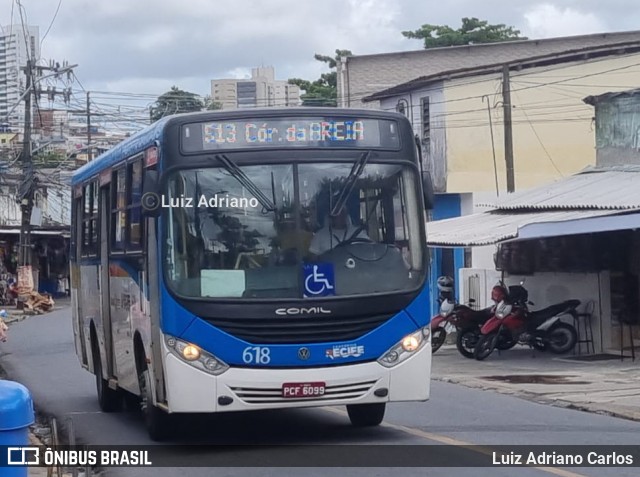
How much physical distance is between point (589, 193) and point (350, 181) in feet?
36.8

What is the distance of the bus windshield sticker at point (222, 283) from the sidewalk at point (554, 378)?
521 centimetres

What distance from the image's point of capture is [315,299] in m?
10.8

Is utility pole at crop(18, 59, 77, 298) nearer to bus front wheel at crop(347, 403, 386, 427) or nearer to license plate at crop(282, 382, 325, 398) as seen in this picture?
bus front wheel at crop(347, 403, 386, 427)

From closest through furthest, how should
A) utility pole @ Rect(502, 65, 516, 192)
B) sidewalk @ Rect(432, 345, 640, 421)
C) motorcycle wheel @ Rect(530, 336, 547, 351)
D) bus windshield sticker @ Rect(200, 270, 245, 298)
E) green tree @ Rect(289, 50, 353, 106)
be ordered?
bus windshield sticker @ Rect(200, 270, 245, 298) → sidewalk @ Rect(432, 345, 640, 421) → motorcycle wheel @ Rect(530, 336, 547, 351) → utility pole @ Rect(502, 65, 516, 192) → green tree @ Rect(289, 50, 353, 106)

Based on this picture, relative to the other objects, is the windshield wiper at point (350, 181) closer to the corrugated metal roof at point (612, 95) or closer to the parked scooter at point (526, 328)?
the parked scooter at point (526, 328)

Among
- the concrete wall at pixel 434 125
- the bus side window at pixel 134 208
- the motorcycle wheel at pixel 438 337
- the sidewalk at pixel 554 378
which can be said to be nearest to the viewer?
the bus side window at pixel 134 208

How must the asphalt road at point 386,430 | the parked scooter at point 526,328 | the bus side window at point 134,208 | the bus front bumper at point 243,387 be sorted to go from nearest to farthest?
1. the asphalt road at point 386,430
2. the bus front bumper at point 243,387
3. the bus side window at point 134,208
4. the parked scooter at point 526,328

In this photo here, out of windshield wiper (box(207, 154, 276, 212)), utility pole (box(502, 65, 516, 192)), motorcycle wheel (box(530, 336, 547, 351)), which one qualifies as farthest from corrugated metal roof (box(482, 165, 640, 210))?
windshield wiper (box(207, 154, 276, 212))

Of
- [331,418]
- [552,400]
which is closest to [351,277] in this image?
[331,418]

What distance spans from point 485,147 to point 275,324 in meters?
26.9

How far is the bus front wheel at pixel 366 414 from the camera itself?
12312 mm

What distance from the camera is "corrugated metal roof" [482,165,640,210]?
1969 cm

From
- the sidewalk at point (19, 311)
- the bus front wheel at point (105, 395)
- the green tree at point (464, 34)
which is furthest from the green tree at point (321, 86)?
the bus front wheel at point (105, 395)

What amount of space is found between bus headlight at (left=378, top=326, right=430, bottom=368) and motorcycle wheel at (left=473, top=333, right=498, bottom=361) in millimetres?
10496
